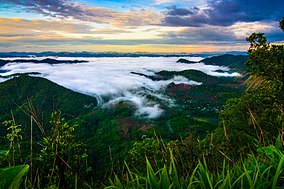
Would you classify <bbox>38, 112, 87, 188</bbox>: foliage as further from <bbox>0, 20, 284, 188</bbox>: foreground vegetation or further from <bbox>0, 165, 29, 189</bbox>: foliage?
<bbox>0, 165, 29, 189</bbox>: foliage

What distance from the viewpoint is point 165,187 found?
2.18 m

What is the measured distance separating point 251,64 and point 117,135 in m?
153

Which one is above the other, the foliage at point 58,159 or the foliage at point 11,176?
the foliage at point 11,176

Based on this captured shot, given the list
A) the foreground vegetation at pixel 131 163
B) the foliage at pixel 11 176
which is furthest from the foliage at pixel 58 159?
the foliage at pixel 11 176

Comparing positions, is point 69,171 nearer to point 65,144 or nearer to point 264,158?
point 65,144

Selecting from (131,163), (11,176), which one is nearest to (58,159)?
(11,176)

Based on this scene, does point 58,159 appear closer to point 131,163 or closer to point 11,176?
point 11,176

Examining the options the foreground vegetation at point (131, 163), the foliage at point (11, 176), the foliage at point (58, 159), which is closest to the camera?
the foliage at point (11, 176)

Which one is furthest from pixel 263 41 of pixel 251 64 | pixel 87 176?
pixel 87 176

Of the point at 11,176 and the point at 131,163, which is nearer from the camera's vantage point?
the point at 11,176

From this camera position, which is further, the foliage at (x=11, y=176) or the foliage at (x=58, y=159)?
the foliage at (x=58, y=159)

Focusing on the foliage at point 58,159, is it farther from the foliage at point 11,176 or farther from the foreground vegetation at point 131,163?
the foliage at point 11,176

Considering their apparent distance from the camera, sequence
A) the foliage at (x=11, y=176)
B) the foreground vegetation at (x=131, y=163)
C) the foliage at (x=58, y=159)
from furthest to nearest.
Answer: the foliage at (x=58, y=159) < the foreground vegetation at (x=131, y=163) < the foliage at (x=11, y=176)

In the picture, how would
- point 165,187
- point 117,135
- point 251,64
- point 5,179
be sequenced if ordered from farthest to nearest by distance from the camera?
point 117,135 < point 251,64 < point 165,187 < point 5,179
